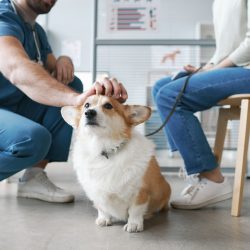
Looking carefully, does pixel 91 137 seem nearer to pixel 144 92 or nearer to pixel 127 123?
pixel 127 123

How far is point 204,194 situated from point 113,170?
0.48 meters

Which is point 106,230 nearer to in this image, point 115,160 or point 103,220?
point 103,220

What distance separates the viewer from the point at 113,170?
1.15 m

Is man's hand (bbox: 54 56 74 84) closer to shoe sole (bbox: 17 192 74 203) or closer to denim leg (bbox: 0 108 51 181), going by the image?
denim leg (bbox: 0 108 51 181)

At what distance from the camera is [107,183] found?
114 cm

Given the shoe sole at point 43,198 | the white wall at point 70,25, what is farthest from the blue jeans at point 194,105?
the white wall at point 70,25

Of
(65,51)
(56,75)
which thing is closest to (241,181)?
(56,75)

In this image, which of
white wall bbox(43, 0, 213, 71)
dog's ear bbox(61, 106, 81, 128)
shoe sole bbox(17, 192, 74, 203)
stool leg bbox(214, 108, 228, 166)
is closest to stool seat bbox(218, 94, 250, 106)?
stool leg bbox(214, 108, 228, 166)

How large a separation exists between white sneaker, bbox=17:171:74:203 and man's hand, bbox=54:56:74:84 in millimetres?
473

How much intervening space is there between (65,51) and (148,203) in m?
3.34

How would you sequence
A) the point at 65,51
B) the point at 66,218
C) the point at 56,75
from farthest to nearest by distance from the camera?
the point at 65,51, the point at 56,75, the point at 66,218

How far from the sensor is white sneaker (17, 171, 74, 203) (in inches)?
61.7

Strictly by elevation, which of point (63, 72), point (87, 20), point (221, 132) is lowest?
point (221, 132)

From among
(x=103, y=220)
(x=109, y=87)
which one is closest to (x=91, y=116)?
(x=109, y=87)
